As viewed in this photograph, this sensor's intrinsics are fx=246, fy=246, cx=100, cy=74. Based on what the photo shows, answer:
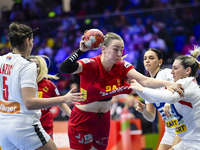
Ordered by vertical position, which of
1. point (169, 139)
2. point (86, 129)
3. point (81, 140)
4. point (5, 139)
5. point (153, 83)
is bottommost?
point (169, 139)

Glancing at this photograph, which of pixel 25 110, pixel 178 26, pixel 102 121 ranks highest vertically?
pixel 178 26

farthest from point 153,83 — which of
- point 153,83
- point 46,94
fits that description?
point 46,94

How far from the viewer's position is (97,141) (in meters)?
3.72

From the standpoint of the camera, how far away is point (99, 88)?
3.47 m

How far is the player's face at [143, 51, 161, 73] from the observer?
4.27 metres

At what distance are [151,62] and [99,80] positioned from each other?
47.5 inches

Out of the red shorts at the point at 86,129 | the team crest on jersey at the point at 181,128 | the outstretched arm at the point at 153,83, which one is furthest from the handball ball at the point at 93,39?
the team crest on jersey at the point at 181,128

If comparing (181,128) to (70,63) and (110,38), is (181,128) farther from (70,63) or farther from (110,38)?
(70,63)

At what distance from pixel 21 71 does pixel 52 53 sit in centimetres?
943

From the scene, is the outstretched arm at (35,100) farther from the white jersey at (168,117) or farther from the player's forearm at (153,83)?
the white jersey at (168,117)

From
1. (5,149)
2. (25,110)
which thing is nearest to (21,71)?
(25,110)

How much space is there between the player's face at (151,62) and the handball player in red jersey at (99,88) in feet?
2.47

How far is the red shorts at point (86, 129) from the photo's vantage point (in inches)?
140

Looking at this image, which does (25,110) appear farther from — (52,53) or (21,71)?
(52,53)
